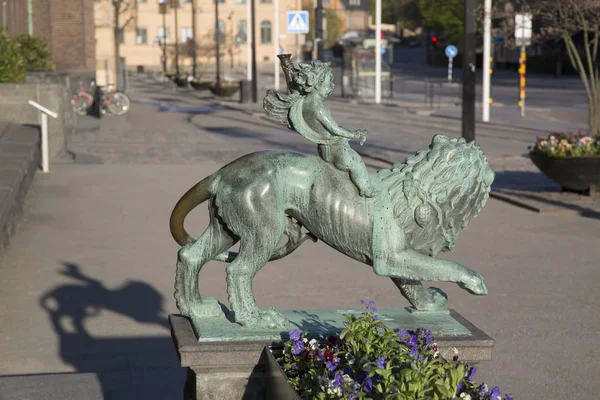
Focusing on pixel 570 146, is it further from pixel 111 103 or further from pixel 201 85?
pixel 201 85

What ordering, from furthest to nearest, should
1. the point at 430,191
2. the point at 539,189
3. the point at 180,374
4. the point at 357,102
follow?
the point at 357,102, the point at 539,189, the point at 180,374, the point at 430,191

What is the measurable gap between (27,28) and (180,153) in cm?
2203

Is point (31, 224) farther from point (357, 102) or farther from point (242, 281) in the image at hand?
point (357, 102)

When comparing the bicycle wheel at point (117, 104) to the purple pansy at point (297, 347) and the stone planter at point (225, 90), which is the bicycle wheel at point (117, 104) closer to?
the stone planter at point (225, 90)

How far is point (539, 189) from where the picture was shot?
54.8ft

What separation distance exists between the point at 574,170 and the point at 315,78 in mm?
11051

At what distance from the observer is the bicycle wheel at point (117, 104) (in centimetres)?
3578

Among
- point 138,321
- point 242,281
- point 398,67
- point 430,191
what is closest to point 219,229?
point 242,281

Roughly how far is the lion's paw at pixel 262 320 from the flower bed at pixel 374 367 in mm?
295

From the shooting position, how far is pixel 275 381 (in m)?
4.52

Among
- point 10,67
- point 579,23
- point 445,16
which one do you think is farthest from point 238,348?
point 445,16

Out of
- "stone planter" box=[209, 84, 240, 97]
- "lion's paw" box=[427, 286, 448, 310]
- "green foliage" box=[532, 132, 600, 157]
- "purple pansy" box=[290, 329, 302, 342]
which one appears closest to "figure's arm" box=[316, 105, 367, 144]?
"purple pansy" box=[290, 329, 302, 342]

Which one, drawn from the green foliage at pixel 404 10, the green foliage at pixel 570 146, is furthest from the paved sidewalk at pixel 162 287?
the green foliage at pixel 404 10

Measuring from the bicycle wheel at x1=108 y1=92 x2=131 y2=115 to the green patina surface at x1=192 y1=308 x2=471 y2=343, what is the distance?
31.1 metres
